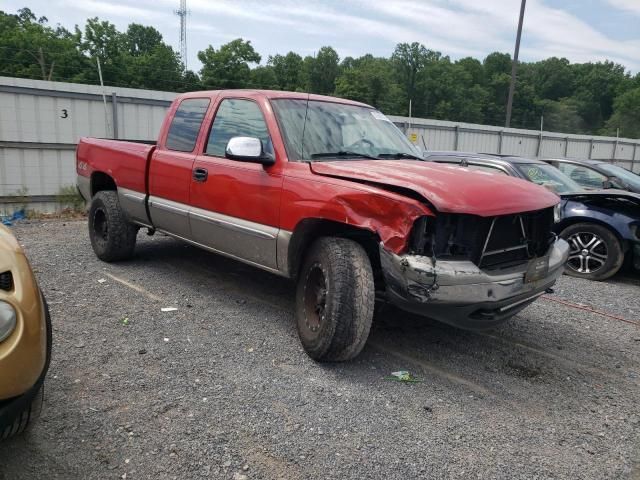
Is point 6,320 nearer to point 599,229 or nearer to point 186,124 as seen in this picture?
point 186,124

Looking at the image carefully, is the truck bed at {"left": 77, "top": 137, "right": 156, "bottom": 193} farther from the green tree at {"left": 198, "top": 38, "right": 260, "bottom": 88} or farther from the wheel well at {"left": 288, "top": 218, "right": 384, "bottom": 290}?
the green tree at {"left": 198, "top": 38, "right": 260, "bottom": 88}

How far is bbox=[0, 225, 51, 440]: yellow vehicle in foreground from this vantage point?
1998mm

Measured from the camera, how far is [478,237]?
10.6ft

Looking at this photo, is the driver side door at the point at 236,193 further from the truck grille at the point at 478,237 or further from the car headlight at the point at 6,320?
the car headlight at the point at 6,320

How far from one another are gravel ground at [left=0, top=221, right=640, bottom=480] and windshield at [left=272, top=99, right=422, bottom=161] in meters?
1.48

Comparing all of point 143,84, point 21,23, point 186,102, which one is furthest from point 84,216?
point 21,23

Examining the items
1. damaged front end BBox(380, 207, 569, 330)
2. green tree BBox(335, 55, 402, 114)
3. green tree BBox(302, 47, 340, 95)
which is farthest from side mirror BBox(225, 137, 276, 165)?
green tree BBox(302, 47, 340, 95)

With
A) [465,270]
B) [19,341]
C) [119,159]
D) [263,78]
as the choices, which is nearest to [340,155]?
[465,270]

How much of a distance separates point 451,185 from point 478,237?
14.5 inches

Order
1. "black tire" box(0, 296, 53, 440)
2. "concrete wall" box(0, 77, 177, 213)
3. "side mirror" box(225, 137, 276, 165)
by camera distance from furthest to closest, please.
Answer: "concrete wall" box(0, 77, 177, 213), "side mirror" box(225, 137, 276, 165), "black tire" box(0, 296, 53, 440)

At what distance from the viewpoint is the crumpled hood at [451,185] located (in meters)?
3.08

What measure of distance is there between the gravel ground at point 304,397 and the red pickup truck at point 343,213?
1.51 ft

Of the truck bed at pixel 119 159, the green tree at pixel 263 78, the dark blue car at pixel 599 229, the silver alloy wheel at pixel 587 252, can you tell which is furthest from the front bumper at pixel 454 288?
the green tree at pixel 263 78

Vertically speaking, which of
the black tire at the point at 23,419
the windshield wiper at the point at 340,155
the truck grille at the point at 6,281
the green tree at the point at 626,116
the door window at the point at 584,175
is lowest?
the black tire at the point at 23,419
